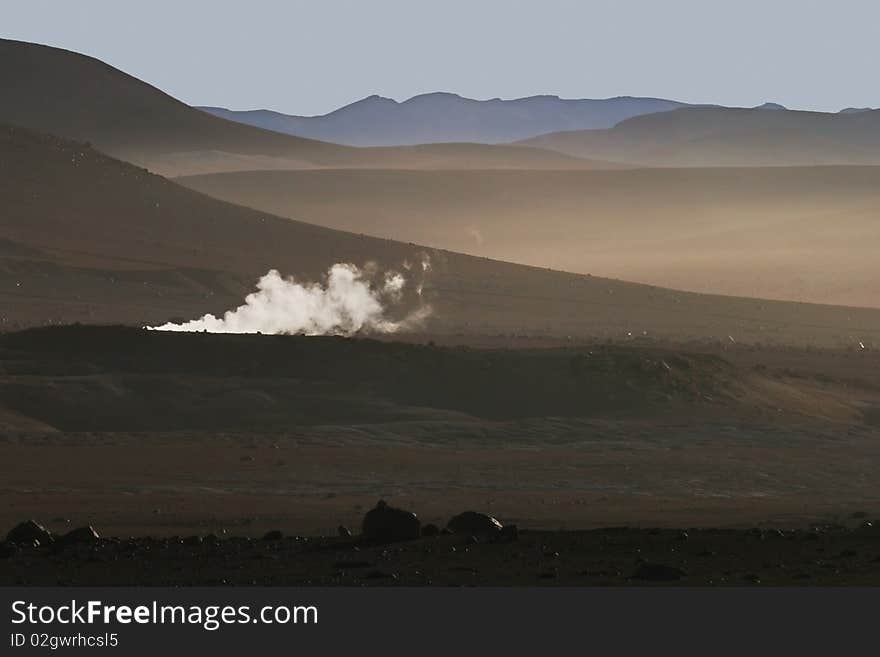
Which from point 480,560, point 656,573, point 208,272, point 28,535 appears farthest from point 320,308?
point 656,573

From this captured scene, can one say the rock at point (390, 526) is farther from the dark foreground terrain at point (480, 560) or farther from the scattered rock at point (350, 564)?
the scattered rock at point (350, 564)

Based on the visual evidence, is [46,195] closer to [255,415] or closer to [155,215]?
[155,215]

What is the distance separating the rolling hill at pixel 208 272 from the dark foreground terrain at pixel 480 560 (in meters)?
46.6

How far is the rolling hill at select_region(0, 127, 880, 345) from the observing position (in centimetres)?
7419

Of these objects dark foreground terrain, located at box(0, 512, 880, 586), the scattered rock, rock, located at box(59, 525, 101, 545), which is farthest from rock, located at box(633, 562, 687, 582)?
rock, located at box(59, 525, 101, 545)

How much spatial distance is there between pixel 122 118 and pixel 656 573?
16203 cm

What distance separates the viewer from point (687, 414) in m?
42.8

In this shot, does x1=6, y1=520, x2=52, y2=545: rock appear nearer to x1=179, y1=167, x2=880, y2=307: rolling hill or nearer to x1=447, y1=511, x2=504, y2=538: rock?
x1=447, y1=511, x2=504, y2=538: rock

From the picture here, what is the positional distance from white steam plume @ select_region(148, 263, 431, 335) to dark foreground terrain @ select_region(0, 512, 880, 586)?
34008mm

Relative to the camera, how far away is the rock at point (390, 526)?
20000 millimetres

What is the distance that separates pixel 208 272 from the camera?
82.8 metres

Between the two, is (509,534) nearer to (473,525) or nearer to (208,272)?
(473,525)

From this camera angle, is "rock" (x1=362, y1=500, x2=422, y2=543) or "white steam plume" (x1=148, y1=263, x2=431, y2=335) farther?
"white steam plume" (x1=148, y1=263, x2=431, y2=335)

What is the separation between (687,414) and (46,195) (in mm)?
57118
